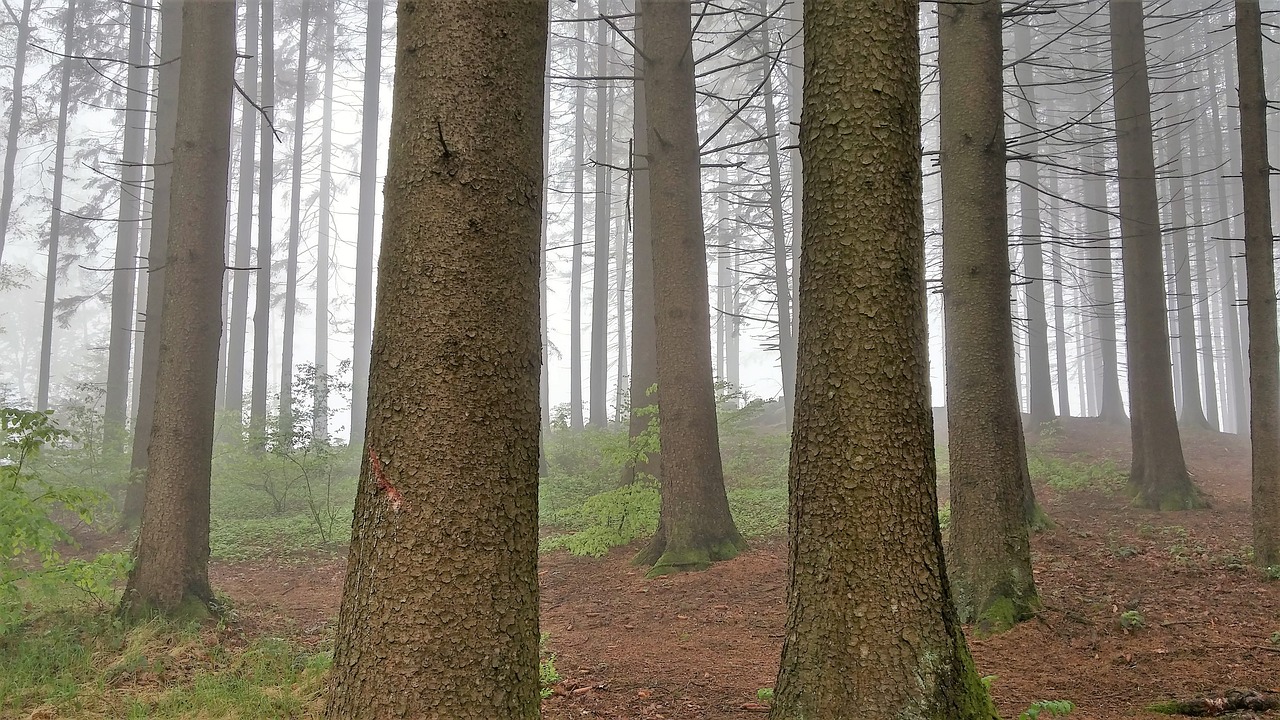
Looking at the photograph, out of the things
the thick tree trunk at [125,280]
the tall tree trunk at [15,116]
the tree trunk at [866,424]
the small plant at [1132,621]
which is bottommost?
the small plant at [1132,621]

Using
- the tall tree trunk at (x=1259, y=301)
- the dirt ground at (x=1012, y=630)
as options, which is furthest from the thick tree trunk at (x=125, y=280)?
the tall tree trunk at (x=1259, y=301)

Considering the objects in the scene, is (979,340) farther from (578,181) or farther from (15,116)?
(15,116)

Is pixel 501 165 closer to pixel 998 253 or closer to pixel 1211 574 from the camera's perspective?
pixel 998 253

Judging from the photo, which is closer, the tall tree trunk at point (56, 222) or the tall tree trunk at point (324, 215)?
the tall tree trunk at point (56, 222)

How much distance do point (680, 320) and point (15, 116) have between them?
98.9ft

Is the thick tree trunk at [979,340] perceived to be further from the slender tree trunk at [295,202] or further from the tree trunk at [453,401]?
the slender tree trunk at [295,202]

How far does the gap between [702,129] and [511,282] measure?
31.2m

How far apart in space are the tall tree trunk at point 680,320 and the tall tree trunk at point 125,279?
9352 mm

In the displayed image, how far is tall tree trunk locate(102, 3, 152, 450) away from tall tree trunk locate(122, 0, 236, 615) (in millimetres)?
6636

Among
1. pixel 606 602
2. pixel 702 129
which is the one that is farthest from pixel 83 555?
pixel 702 129

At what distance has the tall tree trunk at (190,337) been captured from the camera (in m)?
6.40

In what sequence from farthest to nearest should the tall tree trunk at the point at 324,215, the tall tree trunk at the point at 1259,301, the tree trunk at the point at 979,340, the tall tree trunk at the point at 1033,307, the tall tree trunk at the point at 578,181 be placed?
1. the tall tree trunk at the point at 324,215
2. the tall tree trunk at the point at 578,181
3. the tall tree trunk at the point at 1033,307
4. the tall tree trunk at the point at 1259,301
5. the tree trunk at the point at 979,340

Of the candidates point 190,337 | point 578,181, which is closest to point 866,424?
point 190,337

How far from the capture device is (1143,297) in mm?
12125
